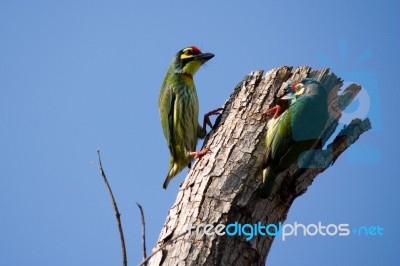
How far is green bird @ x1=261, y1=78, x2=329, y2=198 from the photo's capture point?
3.90 meters

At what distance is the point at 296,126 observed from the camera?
13.5 ft

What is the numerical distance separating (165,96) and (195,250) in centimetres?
232

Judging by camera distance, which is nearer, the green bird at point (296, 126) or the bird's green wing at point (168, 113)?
the green bird at point (296, 126)

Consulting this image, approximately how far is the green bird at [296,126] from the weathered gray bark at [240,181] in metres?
0.10

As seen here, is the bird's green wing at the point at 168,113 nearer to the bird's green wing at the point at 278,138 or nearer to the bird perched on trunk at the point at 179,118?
the bird perched on trunk at the point at 179,118

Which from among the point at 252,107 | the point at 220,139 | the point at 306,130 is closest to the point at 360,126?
the point at 306,130

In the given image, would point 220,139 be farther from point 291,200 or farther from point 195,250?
point 195,250

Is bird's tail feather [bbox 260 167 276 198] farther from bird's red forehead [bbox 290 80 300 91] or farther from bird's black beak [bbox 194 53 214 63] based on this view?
bird's black beak [bbox 194 53 214 63]

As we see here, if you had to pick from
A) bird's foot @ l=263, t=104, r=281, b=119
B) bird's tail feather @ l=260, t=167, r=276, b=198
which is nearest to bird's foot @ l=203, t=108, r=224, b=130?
bird's foot @ l=263, t=104, r=281, b=119

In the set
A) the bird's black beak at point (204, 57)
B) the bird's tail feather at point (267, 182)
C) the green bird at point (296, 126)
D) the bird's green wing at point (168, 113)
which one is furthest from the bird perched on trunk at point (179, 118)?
the bird's tail feather at point (267, 182)

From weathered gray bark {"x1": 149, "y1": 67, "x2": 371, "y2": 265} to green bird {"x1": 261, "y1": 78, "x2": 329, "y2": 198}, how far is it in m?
0.10

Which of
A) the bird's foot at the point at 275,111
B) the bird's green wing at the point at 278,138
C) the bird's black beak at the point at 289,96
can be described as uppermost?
the bird's black beak at the point at 289,96

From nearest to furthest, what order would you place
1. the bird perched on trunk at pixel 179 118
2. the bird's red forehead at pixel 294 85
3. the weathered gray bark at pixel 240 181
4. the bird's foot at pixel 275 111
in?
1. the weathered gray bark at pixel 240 181
2. the bird's foot at pixel 275 111
3. the bird's red forehead at pixel 294 85
4. the bird perched on trunk at pixel 179 118

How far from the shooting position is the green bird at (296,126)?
3.90 metres
